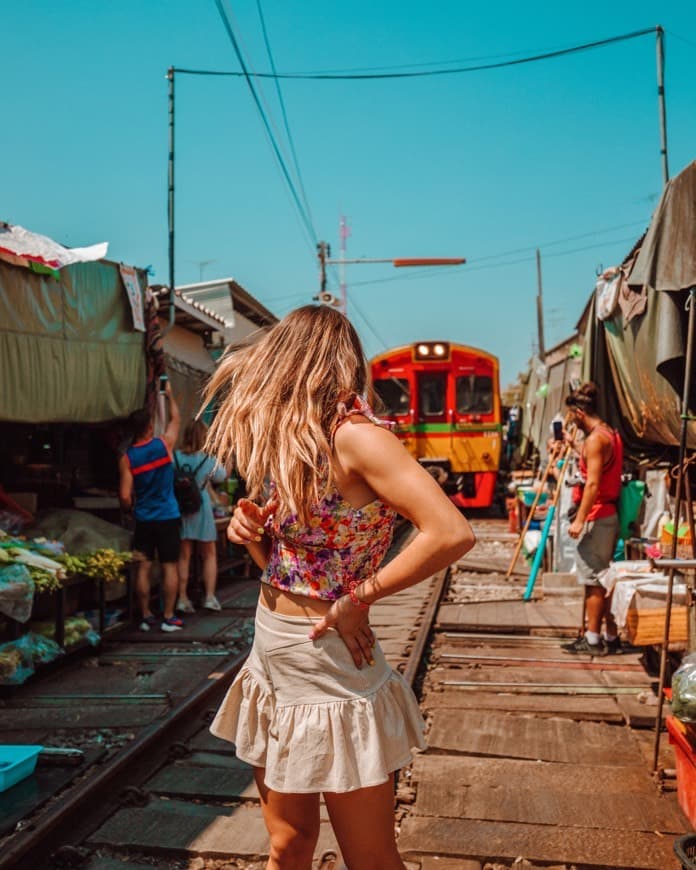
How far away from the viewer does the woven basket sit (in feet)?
16.4

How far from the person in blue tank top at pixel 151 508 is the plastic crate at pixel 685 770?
513 cm

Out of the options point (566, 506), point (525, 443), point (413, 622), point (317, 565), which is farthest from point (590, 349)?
point (525, 443)

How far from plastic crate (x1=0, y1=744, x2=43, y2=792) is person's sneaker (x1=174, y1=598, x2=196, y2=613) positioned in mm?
4290

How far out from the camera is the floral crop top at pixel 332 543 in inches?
83.3

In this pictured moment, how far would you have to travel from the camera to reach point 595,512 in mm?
6668

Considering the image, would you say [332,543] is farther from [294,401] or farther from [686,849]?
[686,849]

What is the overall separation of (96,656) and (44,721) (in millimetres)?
1718

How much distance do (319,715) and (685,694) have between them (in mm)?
1756

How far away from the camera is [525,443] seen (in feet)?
70.2

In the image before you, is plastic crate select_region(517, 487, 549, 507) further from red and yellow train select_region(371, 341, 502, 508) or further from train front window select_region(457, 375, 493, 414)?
train front window select_region(457, 375, 493, 414)

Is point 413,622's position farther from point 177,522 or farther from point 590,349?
point 590,349

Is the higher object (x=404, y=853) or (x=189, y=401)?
(x=189, y=401)

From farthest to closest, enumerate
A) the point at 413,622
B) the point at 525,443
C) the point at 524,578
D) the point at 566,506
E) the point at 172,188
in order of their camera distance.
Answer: the point at 525,443 < the point at 172,188 < the point at 524,578 < the point at 566,506 < the point at 413,622

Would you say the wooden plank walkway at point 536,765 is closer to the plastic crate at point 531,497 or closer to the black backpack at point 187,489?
the black backpack at point 187,489
